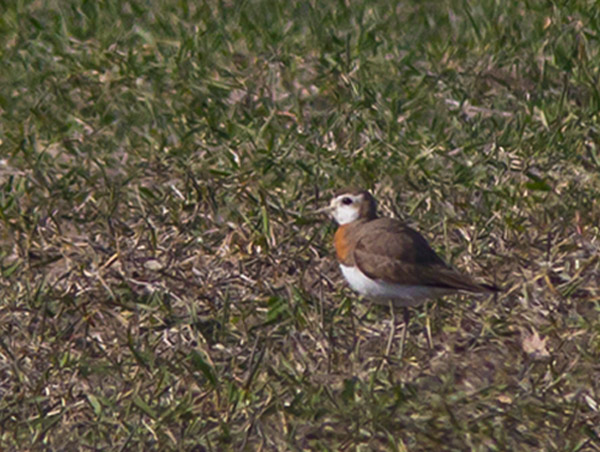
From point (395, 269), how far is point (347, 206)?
28.3 inches

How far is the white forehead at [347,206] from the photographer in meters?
→ 6.70

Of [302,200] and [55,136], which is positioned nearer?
[302,200]

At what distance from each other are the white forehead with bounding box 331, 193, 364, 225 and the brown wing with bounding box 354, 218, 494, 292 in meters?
0.30

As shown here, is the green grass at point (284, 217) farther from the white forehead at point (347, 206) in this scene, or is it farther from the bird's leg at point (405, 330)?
the white forehead at point (347, 206)

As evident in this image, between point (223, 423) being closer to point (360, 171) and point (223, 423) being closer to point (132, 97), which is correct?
point (360, 171)

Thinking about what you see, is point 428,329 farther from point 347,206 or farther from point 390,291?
point 347,206

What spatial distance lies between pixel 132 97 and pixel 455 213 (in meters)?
2.47

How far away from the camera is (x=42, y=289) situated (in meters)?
6.67

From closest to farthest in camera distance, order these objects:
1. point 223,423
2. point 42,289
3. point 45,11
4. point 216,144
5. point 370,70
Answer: point 223,423 → point 42,289 → point 216,144 → point 370,70 → point 45,11

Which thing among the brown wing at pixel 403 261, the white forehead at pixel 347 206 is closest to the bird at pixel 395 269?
the brown wing at pixel 403 261

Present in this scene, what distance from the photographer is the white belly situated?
6.09m

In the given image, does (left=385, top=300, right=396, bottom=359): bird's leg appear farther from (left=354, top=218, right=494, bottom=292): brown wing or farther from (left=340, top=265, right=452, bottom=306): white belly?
(left=354, top=218, right=494, bottom=292): brown wing

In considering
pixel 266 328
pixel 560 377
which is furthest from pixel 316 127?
pixel 560 377

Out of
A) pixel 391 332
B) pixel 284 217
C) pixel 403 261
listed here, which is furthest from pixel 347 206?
pixel 391 332
